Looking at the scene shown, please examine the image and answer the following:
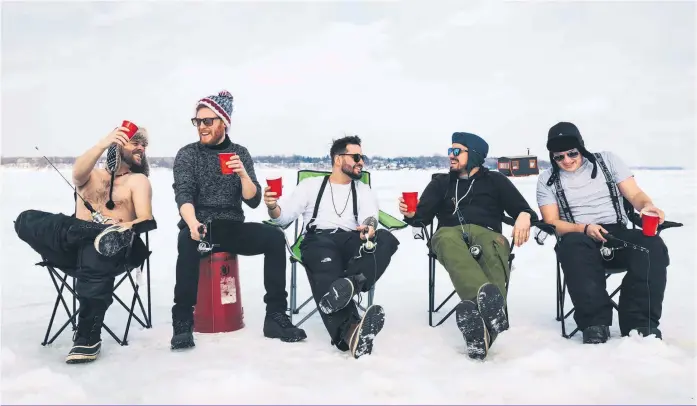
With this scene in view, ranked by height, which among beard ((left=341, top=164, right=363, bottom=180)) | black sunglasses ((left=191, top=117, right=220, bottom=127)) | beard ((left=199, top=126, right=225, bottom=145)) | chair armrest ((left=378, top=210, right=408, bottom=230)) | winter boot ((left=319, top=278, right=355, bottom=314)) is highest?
black sunglasses ((left=191, top=117, right=220, bottom=127))

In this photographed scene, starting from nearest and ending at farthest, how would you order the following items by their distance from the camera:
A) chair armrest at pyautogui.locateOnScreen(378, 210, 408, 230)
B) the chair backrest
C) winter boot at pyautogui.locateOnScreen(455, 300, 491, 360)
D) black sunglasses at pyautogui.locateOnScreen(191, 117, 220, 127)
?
winter boot at pyautogui.locateOnScreen(455, 300, 491, 360) < black sunglasses at pyautogui.locateOnScreen(191, 117, 220, 127) < chair armrest at pyautogui.locateOnScreen(378, 210, 408, 230) < the chair backrest

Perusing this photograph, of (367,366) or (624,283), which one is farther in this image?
(624,283)

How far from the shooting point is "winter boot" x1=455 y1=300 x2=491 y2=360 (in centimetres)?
312

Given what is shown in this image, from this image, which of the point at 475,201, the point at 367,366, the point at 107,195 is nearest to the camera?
the point at 367,366

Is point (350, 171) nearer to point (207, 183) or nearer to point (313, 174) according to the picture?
point (313, 174)

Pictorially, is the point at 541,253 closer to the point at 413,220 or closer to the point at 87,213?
the point at 413,220

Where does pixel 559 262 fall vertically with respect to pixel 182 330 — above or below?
above

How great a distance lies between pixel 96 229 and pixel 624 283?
3.05 meters

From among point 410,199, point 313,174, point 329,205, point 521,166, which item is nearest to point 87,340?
point 329,205

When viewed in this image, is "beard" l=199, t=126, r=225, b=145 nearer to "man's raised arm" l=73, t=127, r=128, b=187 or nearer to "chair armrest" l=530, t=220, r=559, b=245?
"man's raised arm" l=73, t=127, r=128, b=187

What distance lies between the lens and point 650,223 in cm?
344

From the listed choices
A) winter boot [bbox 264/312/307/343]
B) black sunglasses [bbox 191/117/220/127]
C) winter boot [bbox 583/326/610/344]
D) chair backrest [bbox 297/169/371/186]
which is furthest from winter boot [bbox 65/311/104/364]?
winter boot [bbox 583/326/610/344]

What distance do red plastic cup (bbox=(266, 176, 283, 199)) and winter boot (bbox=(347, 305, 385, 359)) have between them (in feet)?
3.27

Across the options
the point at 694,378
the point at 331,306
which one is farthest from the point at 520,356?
the point at 331,306
